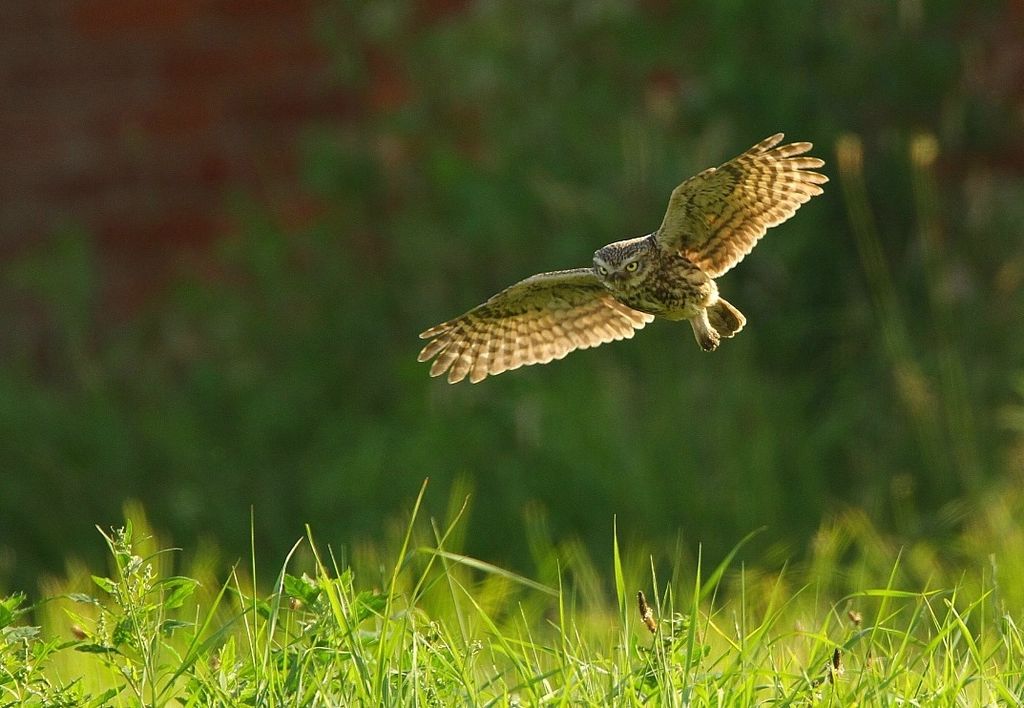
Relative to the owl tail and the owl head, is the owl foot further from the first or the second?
the owl head

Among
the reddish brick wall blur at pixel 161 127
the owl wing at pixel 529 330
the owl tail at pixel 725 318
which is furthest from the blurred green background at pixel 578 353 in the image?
the owl tail at pixel 725 318

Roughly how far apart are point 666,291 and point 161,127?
453 cm

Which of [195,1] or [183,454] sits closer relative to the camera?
[183,454]

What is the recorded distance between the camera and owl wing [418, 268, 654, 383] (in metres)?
3.88

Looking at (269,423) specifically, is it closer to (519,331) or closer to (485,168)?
(485,168)

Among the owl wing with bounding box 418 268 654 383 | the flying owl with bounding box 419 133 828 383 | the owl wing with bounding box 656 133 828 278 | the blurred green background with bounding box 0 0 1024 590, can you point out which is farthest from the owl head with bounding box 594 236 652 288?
the blurred green background with bounding box 0 0 1024 590

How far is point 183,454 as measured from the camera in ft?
20.8

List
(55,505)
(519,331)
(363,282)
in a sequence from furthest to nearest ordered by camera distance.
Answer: (363,282)
(55,505)
(519,331)

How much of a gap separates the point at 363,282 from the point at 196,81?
129cm

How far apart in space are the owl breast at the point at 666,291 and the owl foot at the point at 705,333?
5 centimetres

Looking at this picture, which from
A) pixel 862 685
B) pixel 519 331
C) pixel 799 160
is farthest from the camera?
pixel 519 331

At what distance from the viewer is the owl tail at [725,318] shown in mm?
3422

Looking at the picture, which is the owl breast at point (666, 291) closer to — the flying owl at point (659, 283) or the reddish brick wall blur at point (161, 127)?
the flying owl at point (659, 283)

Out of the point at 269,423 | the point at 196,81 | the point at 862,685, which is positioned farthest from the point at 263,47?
the point at 862,685
